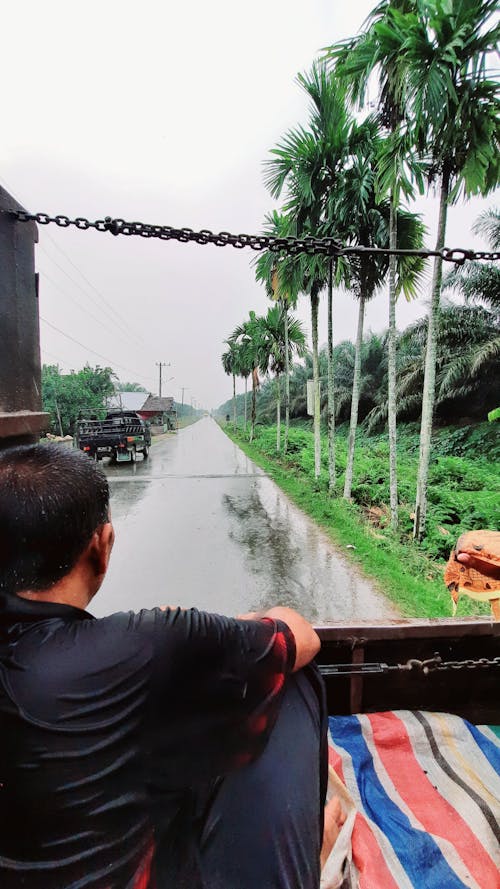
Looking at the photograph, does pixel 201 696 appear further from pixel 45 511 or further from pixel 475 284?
pixel 475 284

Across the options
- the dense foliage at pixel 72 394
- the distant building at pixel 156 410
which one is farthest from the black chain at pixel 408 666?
the distant building at pixel 156 410

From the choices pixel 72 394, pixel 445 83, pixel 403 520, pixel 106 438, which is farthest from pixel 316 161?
pixel 72 394

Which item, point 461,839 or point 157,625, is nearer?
point 157,625

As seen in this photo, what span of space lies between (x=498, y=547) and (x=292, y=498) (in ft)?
29.0

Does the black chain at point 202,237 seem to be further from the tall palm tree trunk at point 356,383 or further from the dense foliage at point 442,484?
the tall palm tree trunk at point 356,383

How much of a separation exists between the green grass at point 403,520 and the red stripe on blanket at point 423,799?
2628mm

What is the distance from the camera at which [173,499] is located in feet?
35.0

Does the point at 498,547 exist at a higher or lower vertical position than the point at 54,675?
lower

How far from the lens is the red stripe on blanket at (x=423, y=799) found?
69.5 inches

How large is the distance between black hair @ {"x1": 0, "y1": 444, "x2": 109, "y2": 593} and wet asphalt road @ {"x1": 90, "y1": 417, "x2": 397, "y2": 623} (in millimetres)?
4098

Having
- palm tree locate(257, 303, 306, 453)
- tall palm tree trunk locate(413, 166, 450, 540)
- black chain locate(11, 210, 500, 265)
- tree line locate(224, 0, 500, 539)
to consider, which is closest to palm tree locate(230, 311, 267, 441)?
palm tree locate(257, 303, 306, 453)

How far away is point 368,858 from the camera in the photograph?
5.80 ft

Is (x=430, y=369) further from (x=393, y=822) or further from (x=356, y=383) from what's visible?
(x=393, y=822)

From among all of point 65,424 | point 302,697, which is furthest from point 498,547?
point 65,424
